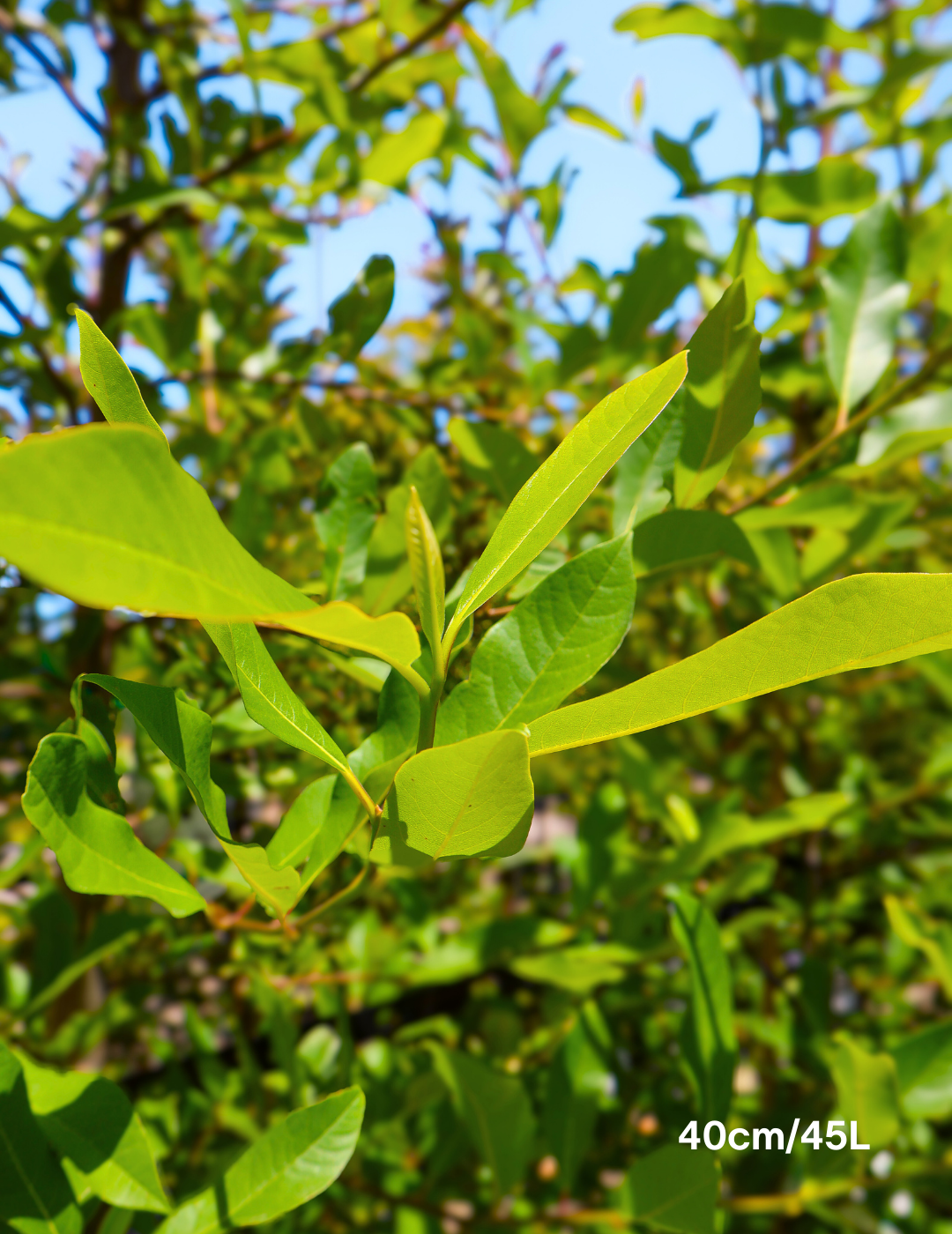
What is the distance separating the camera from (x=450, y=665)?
302 mm

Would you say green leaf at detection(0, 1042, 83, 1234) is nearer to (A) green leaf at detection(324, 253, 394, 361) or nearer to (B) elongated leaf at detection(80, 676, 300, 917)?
(B) elongated leaf at detection(80, 676, 300, 917)

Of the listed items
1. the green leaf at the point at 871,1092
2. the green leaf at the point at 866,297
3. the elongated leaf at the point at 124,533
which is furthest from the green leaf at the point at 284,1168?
the green leaf at the point at 866,297

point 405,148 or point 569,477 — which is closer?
point 569,477

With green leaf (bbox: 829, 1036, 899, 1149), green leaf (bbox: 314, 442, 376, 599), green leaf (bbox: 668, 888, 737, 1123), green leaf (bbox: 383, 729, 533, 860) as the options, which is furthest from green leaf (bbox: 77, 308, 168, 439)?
green leaf (bbox: 829, 1036, 899, 1149)

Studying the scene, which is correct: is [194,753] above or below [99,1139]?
above

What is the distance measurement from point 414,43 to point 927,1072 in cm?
81

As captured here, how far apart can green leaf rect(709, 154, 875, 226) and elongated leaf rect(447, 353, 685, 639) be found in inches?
17.4

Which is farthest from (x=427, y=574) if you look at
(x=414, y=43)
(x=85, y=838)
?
(x=414, y=43)

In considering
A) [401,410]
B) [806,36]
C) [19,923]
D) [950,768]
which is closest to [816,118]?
[806,36]

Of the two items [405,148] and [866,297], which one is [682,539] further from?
[405,148]

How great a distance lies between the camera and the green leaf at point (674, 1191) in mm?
383

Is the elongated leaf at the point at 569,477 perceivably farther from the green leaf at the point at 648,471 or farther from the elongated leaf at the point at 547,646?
the green leaf at the point at 648,471

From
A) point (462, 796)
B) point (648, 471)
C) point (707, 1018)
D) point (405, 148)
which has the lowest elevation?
point (707, 1018)

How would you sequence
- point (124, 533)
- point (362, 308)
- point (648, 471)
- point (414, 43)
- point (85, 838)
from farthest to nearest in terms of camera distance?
1. point (414, 43)
2. point (362, 308)
3. point (648, 471)
4. point (85, 838)
5. point (124, 533)
